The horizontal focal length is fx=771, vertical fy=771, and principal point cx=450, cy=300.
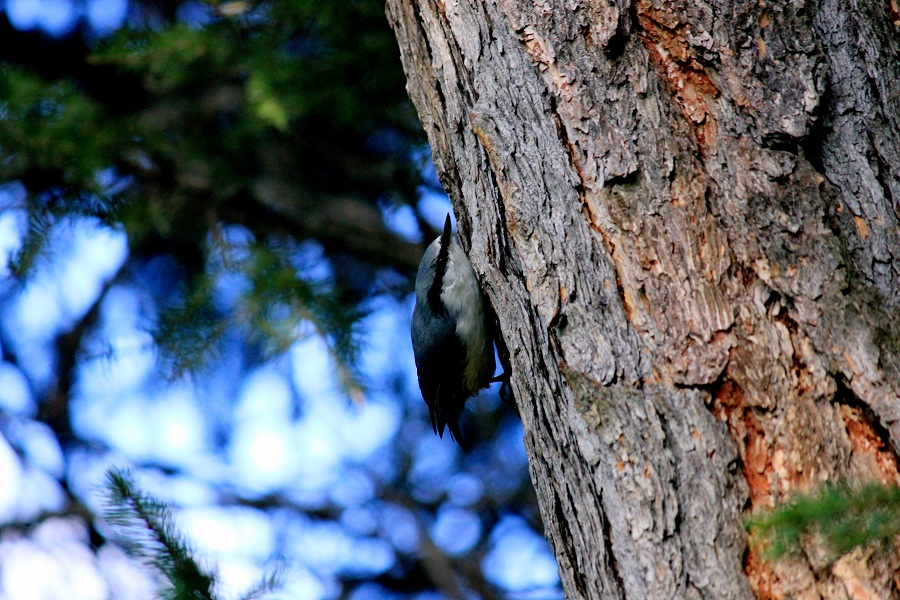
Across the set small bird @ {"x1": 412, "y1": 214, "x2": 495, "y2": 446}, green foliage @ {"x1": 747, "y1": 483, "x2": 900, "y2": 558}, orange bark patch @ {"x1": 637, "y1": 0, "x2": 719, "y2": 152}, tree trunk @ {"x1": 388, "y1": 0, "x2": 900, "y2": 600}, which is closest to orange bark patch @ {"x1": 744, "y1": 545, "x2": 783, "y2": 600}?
tree trunk @ {"x1": 388, "y1": 0, "x2": 900, "y2": 600}

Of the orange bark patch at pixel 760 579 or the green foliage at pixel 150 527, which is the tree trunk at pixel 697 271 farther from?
the green foliage at pixel 150 527

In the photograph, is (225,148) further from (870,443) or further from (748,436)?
(870,443)

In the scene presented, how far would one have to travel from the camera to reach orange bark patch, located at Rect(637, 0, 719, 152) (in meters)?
1.33

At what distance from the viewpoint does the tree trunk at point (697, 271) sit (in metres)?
1.15

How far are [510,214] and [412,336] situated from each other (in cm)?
120

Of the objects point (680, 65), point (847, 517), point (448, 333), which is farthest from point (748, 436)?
point (448, 333)

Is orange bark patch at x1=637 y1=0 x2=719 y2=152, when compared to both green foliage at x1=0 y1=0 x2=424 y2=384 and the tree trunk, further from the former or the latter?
green foliage at x1=0 y1=0 x2=424 y2=384

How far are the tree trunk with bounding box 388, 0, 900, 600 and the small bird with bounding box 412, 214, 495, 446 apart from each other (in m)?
0.83

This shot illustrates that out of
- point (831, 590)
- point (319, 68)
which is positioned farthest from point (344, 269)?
point (831, 590)

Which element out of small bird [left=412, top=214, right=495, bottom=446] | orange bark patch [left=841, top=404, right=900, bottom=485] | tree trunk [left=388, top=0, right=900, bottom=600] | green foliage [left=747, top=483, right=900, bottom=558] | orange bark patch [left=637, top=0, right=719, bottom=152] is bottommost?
green foliage [left=747, top=483, right=900, bottom=558]

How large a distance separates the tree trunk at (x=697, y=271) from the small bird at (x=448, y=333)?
829 millimetres

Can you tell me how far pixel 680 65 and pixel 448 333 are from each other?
1.27 metres

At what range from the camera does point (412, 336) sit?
260cm

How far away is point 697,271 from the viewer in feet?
4.10
